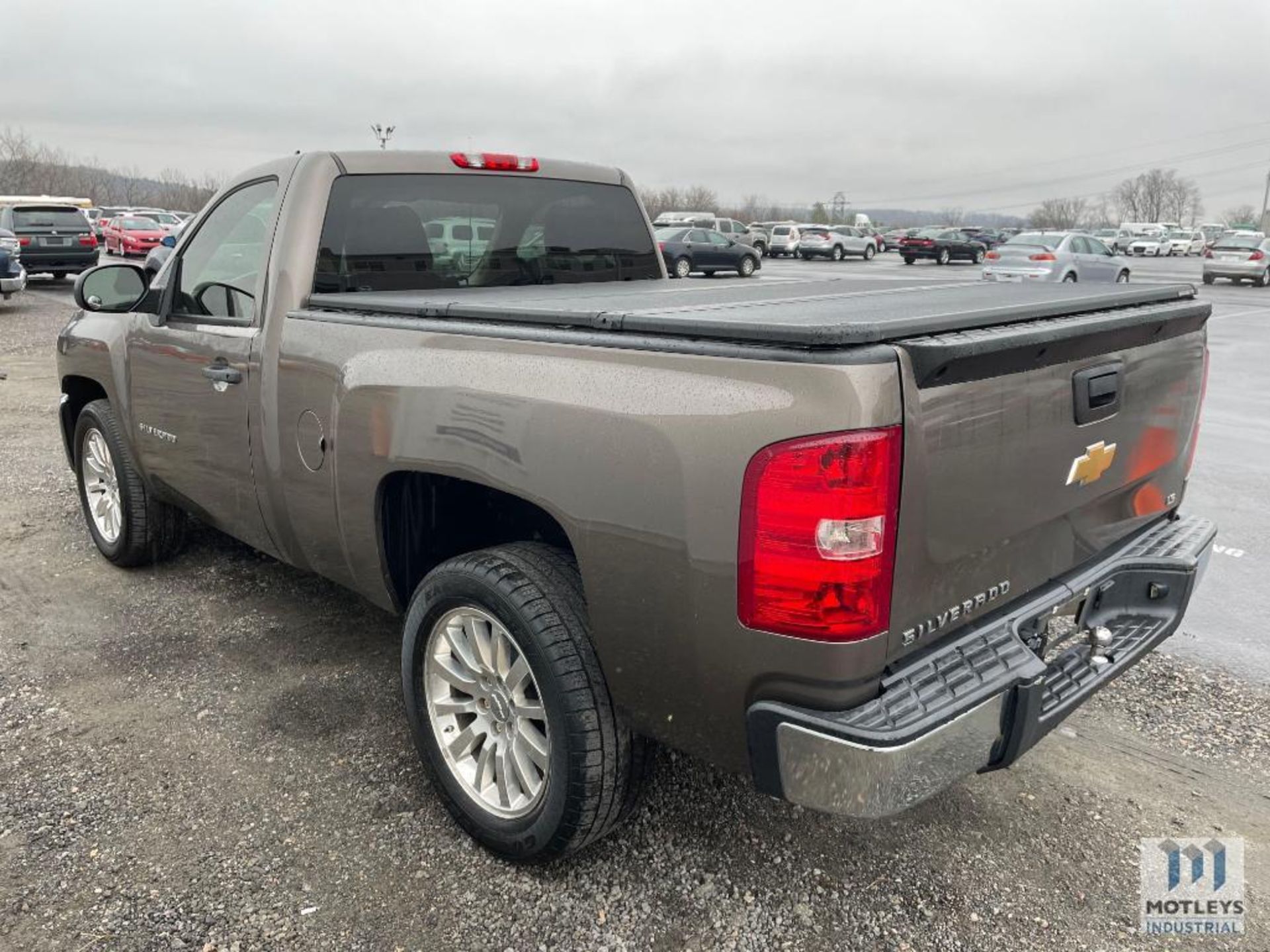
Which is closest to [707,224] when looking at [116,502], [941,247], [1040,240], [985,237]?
[941,247]

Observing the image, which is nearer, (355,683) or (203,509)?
(355,683)

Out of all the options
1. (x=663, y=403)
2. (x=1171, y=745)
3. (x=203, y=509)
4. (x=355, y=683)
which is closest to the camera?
(x=663, y=403)

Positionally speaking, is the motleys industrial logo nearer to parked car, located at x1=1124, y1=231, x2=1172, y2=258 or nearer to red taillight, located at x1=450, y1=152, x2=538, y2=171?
red taillight, located at x1=450, y1=152, x2=538, y2=171

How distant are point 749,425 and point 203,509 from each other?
276 cm

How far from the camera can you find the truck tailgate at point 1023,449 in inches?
75.4

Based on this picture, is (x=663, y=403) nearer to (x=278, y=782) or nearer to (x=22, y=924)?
(x=278, y=782)

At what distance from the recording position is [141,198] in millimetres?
93312

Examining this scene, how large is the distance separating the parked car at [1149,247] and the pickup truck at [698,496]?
6627 centimetres

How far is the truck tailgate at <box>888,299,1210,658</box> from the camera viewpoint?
192 cm

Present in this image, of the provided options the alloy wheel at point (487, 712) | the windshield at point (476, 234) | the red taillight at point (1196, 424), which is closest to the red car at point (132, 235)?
the windshield at point (476, 234)

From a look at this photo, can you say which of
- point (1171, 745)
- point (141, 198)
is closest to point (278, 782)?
point (1171, 745)

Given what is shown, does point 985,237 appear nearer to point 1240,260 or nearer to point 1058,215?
point 1240,260

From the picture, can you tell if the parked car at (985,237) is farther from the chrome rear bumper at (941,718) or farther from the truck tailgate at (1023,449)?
the chrome rear bumper at (941,718)

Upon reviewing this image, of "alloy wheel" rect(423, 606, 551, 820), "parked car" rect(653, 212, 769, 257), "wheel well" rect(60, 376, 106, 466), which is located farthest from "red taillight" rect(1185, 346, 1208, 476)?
"parked car" rect(653, 212, 769, 257)
